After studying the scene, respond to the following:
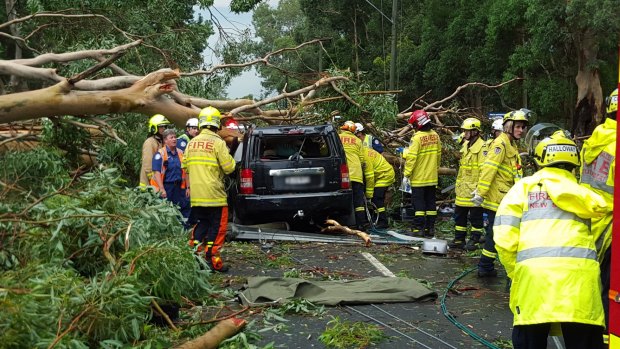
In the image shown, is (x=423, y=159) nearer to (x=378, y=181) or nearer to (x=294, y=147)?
(x=378, y=181)

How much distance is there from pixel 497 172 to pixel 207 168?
3.58 meters

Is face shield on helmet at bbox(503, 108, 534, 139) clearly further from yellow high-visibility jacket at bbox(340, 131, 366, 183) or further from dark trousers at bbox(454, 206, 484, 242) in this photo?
yellow high-visibility jacket at bbox(340, 131, 366, 183)

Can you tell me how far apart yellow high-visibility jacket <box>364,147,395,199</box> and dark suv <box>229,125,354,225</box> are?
1583 mm

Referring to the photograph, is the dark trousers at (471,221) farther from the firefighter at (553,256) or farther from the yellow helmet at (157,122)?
the firefighter at (553,256)

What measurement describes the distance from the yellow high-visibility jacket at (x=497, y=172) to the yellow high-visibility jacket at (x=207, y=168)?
315cm

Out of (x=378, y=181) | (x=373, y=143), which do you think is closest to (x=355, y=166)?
(x=378, y=181)

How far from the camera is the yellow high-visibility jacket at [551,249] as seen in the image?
13.4 feet

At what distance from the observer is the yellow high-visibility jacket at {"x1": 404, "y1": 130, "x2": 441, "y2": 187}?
38.3 feet

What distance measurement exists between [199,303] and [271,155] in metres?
5.02

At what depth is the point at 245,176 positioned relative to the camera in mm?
11062

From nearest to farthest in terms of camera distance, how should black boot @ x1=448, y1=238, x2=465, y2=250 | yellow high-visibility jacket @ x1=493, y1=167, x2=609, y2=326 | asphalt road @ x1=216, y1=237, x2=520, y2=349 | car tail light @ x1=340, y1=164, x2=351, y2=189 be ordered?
yellow high-visibility jacket @ x1=493, y1=167, x2=609, y2=326
asphalt road @ x1=216, y1=237, x2=520, y2=349
black boot @ x1=448, y1=238, x2=465, y2=250
car tail light @ x1=340, y1=164, x2=351, y2=189

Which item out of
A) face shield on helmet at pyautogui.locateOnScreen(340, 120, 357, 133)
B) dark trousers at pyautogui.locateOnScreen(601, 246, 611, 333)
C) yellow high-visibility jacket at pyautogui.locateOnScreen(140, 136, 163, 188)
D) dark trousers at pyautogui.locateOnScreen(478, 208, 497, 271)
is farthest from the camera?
face shield on helmet at pyautogui.locateOnScreen(340, 120, 357, 133)

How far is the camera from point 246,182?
36.3 feet

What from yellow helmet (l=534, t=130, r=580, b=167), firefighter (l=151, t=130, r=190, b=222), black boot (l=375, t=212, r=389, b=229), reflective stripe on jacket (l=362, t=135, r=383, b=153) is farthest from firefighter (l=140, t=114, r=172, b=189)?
yellow helmet (l=534, t=130, r=580, b=167)
